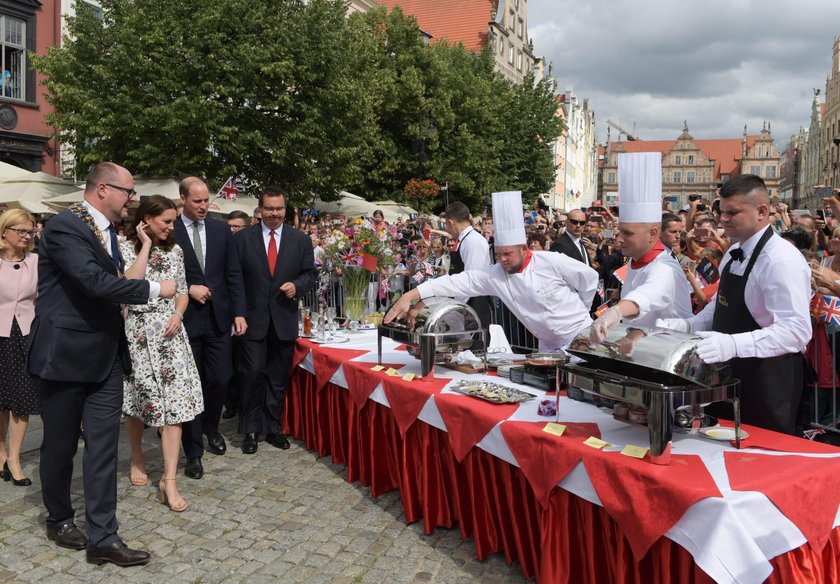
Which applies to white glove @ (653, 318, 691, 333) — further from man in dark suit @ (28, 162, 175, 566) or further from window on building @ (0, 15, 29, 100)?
window on building @ (0, 15, 29, 100)

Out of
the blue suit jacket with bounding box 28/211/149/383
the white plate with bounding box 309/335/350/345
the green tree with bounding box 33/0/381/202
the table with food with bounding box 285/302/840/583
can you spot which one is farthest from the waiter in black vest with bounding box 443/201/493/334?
the green tree with bounding box 33/0/381/202

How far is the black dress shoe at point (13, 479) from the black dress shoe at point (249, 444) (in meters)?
1.45

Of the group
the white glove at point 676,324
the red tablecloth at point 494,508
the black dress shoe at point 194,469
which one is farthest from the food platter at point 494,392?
the black dress shoe at point 194,469

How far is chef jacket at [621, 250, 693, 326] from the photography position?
10.6ft

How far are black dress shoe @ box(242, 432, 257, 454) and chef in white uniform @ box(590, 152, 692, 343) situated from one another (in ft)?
10.4

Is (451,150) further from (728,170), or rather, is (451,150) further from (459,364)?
(728,170)

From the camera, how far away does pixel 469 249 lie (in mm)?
6574

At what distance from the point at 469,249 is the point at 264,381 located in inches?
91.8

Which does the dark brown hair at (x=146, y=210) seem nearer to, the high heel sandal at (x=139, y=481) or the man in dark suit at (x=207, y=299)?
the man in dark suit at (x=207, y=299)

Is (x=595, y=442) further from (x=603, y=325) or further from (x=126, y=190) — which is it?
(x=126, y=190)

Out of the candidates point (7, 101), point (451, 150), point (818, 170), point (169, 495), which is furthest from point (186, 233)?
point (818, 170)

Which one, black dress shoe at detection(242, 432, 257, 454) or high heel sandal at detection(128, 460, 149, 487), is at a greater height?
black dress shoe at detection(242, 432, 257, 454)

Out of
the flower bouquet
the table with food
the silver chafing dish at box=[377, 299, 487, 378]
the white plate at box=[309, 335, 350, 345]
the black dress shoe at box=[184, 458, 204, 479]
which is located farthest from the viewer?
the flower bouquet

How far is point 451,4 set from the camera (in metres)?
53.3
